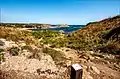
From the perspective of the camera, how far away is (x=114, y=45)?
13945 millimetres

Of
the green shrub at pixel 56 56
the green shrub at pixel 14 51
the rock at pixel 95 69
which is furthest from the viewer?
the green shrub at pixel 14 51

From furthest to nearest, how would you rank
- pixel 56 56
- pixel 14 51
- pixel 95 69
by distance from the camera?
pixel 14 51, pixel 56 56, pixel 95 69

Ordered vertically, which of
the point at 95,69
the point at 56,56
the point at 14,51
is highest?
the point at 14,51

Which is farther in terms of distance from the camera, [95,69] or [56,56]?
[56,56]

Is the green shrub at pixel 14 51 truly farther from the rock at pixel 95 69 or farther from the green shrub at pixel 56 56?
the rock at pixel 95 69

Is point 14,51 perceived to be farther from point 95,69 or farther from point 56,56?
point 95,69

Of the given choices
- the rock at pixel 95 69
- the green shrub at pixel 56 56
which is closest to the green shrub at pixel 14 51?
the green shrub at pixel 56 56

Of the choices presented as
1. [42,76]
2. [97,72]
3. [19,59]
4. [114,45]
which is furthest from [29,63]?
[114,45]

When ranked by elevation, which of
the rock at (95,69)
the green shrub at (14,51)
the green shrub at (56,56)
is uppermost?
the green shrub at (14,51)

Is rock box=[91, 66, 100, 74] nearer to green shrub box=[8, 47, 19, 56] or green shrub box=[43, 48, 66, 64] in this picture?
green shrub box=[43, 48, 66, 64]

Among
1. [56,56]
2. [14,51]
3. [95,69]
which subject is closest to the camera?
[95,69]

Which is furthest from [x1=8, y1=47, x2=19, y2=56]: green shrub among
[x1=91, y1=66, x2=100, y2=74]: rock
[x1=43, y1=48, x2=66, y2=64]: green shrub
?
[x1=91, y1=66, x2=100, y2=74]: rock

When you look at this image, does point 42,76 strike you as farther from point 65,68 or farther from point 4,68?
point 4,68

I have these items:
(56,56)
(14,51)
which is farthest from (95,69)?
(14,51)
